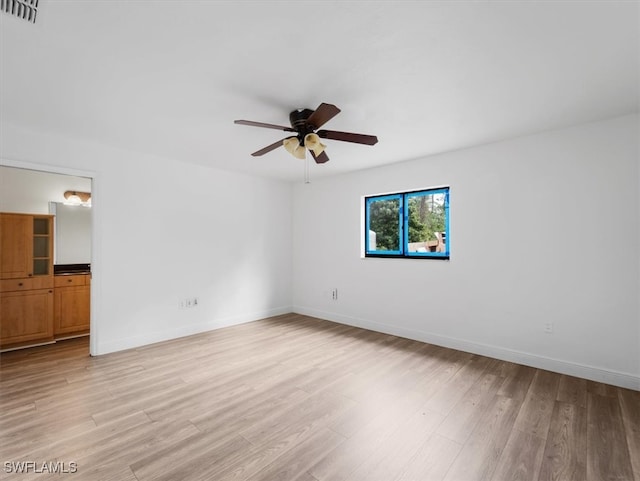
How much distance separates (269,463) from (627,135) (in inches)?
159

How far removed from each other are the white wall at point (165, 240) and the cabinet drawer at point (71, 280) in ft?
3.93

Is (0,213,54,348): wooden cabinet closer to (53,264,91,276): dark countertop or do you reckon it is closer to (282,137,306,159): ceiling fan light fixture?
(53,264,91,276): dark countertop

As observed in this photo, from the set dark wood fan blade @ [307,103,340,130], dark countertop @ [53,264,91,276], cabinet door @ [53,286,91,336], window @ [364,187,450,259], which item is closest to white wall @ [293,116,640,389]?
window @ [364,187,450,259]

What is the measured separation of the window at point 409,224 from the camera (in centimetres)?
403

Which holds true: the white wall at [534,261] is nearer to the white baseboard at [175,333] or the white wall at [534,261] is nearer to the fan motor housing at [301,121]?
the white baseboard at [175,333]

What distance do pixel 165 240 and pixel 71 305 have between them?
5.67 feet

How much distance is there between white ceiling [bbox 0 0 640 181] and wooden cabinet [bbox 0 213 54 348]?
5.41ft

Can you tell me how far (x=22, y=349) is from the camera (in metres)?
3.77

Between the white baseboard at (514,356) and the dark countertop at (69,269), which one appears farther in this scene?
the dark countertop at (69,269)

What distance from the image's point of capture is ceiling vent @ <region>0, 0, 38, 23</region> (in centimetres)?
148

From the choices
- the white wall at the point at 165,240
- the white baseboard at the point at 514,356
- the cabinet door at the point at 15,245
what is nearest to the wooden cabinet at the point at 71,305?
the cabinet door at the point at 15,245

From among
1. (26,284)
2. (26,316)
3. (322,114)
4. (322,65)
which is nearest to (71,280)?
(26,284)

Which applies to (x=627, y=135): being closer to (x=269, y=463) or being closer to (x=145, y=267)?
(x=269, y=463)

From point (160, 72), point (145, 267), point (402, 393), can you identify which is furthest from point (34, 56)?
point (402, 393)
